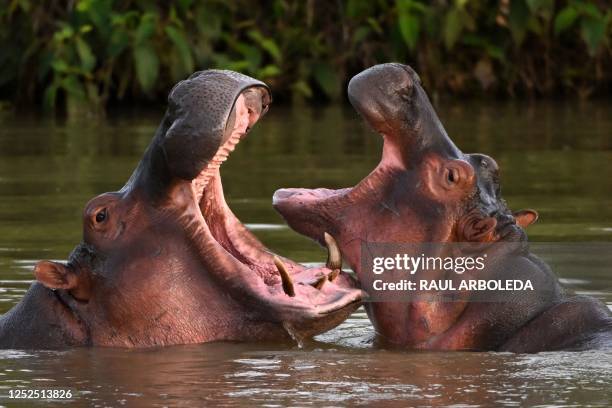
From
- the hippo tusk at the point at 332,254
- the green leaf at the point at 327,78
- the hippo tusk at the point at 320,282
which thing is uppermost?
the green leaf at the point at 327,78

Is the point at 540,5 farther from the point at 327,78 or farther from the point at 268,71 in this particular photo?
the point at 268,71

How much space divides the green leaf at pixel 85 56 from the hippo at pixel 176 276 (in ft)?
30.6

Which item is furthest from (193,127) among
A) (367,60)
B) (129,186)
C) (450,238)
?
(367,60)

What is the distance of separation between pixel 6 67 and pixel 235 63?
247 centimetres

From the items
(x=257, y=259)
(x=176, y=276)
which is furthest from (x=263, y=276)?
(x=176, y=276)

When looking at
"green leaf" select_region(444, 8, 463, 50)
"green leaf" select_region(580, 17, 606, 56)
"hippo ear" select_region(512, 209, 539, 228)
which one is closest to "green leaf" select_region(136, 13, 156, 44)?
"green leaf" select_region(444, 8, 463, 50)

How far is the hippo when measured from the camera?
480cm

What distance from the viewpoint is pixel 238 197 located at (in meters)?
9.06

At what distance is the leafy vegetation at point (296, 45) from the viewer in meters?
14.5

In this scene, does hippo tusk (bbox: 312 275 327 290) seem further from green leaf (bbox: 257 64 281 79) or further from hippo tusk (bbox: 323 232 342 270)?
green leaf (bbox: 257 64 281 79)

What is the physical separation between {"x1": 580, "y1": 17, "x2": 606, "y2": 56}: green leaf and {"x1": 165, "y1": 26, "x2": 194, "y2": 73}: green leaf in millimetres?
3453

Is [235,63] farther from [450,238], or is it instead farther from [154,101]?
[450,238]

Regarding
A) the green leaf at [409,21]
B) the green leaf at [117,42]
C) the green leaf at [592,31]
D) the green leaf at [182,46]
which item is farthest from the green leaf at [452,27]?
the green leaf at [117,42]

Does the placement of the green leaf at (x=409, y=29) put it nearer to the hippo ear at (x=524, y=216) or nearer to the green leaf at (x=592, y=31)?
the green leaf at (x=592, y=31)
